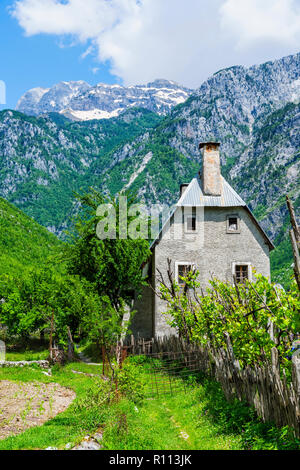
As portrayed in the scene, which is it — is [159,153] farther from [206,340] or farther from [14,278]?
[206,340]

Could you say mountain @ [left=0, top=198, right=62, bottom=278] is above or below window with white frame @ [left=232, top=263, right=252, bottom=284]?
above

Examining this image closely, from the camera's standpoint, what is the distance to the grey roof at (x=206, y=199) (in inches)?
908

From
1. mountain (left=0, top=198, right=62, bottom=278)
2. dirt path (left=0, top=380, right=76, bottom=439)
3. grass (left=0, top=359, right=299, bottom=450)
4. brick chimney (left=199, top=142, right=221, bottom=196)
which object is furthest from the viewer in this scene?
mountain (left=0, top=198, right=62, bottom=278)

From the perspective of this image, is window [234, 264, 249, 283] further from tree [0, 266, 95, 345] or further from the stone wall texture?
tree [0, 266, 95, 345]

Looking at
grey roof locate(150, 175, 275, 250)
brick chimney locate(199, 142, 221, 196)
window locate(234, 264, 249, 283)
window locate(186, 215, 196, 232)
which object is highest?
brick chimney locate(199, 142, 221, 196)

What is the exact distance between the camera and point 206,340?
1355cm

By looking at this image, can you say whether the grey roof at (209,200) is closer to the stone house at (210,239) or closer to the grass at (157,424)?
the stone house at (210,239)

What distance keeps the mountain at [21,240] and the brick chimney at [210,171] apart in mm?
22901

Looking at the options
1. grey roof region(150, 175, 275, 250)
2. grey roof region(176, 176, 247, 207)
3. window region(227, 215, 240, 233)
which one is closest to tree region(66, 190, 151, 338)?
grey roof region(150, 175, 275, 250)

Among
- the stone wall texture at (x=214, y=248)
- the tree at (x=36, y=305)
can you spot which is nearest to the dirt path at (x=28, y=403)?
the tree at (x=36, y=305)

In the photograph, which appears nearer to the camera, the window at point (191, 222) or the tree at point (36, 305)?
the window at point (191, 222)

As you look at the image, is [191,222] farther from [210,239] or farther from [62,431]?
[62,431]

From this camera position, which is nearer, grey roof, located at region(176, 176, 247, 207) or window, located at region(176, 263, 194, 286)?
window, located at region(176, 263, 194, 286)

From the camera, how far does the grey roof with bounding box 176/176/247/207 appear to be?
23062 mm
